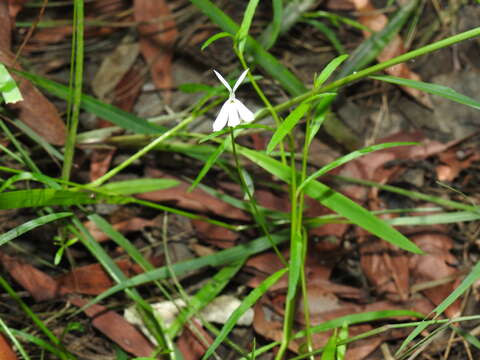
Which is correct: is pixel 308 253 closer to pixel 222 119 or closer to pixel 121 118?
pixel 121 118

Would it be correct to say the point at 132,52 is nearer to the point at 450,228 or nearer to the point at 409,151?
the point at 409,151

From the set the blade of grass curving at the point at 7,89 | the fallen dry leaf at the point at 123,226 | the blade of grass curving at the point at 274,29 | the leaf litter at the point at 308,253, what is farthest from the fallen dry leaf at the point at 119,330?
the blade of grass curving at the point at 274,29

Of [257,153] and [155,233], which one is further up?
[257,153]

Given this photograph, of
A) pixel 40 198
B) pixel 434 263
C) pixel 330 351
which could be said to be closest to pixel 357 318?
pixel 330 351

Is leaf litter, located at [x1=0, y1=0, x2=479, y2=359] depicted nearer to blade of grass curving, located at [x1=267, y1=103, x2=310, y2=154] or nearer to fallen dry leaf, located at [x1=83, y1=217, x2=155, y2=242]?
fallen dry leaf, located at [x1=83, y1=217, x2=155, y2=242]

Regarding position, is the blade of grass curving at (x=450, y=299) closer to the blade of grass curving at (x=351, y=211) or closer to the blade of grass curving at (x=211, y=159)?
the blade of grass curving at (x=351, y=211)

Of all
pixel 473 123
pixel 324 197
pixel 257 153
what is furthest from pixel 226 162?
pixel 473 123

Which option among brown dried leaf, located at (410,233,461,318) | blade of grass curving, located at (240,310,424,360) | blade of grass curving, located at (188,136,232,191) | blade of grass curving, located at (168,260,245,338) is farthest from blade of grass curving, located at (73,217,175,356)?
brown dried leaf, located at (410,233,461,318)
